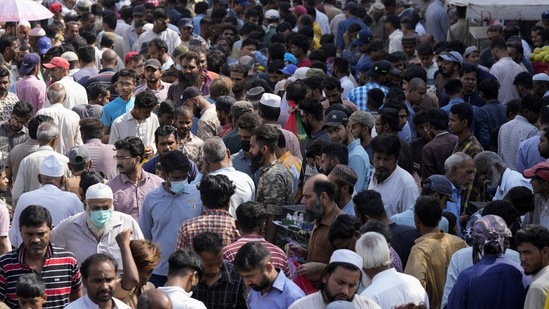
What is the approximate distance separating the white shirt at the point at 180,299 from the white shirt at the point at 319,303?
566mm

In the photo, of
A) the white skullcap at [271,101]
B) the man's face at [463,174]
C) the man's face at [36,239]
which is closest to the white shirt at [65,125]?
the white skullcap at [271,101]

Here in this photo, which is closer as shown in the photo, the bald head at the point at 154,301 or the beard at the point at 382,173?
the bald head at the point at 154,301

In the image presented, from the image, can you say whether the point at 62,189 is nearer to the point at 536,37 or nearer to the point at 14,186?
the point at 14,186

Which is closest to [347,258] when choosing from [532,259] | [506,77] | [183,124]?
[532,259]

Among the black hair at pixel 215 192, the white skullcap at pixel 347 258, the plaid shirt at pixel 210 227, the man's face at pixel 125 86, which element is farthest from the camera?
the man's face at pixel 125 86

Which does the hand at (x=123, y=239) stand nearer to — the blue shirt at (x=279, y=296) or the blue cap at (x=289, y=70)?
the blue shirt at (x=279, y=296)

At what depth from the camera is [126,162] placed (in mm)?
9812

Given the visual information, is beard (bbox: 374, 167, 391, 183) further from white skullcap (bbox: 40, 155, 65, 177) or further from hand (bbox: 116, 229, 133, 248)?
hand (bbox: 116, 229, 133, 248)

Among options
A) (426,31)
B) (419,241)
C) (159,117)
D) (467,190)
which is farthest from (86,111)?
(426,31)

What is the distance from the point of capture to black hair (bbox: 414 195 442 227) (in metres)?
8.48

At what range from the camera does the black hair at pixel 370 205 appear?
8711mm

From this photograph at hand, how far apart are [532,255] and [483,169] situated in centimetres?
295

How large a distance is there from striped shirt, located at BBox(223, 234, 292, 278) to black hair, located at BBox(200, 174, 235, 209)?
20.1 inches

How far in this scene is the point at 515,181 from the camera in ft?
33.1
